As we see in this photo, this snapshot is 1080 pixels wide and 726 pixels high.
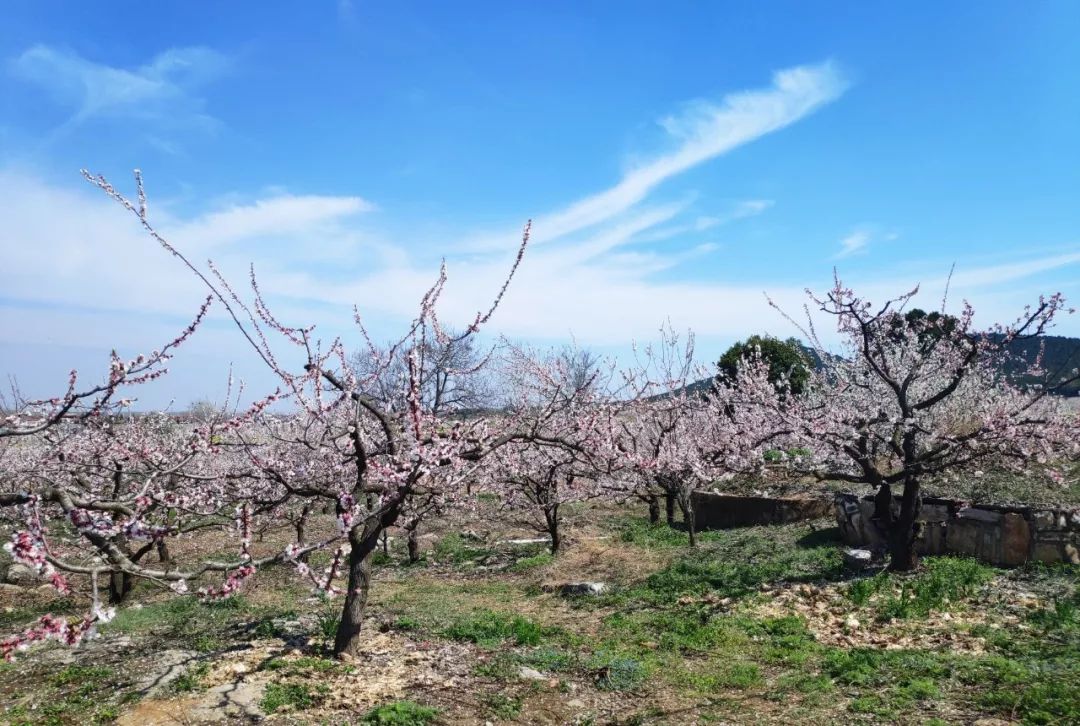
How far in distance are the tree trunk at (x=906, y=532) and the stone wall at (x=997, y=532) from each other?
696 millimetres

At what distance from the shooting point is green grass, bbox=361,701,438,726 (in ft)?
17.8

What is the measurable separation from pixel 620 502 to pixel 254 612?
12.7 m

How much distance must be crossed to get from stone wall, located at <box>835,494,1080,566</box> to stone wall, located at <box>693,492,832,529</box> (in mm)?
2777

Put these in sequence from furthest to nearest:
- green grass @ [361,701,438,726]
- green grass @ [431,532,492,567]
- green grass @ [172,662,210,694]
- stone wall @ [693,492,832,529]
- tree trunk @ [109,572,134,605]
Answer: stone wall @ [693,492,832,529] < green grass @ [431,532,492,567] < tree trunk @ [109,572,134,605] < green grass @ [172,662,210,694] < green grass @ [361,701,438,726]

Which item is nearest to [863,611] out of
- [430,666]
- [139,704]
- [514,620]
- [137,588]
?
[514,620]

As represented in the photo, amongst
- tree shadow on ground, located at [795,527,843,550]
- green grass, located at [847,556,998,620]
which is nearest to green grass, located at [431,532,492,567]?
tree shadow on ground, located at [795,527,843,550]

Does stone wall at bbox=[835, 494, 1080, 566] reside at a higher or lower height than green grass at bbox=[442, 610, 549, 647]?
higher

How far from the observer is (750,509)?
50.8 feet

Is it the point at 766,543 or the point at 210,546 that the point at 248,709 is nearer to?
the point at 766,543

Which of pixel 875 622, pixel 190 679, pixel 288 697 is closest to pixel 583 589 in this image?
pixel 875 622

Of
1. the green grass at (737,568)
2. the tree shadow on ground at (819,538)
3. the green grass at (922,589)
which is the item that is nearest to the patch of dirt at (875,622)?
the green grass at (922,589)

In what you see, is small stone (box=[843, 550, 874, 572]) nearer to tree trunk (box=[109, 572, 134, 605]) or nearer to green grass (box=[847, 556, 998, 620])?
green grass (box=[847, 556, 998, 620])

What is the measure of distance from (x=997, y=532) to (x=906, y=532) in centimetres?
157

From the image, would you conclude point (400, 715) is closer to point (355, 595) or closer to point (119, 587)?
point (355, 595)
